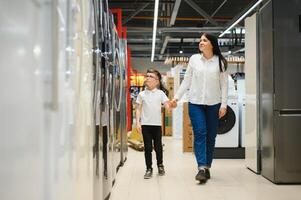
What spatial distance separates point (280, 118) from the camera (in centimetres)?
433

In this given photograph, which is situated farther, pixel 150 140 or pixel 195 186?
pixel 150 140

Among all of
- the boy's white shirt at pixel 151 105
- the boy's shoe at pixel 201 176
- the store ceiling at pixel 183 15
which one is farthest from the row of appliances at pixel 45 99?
the store ceiling at pixel 183 15

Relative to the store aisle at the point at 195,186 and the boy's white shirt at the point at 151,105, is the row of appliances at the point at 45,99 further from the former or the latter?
the boy's white shirt at the point at 151,105

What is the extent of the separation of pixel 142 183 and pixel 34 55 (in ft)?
10.7

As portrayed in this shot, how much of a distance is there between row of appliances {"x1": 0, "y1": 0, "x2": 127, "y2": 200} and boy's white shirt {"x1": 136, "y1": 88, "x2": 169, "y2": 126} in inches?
94.5

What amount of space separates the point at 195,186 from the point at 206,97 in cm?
100

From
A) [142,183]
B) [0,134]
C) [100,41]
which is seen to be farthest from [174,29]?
[0,134]

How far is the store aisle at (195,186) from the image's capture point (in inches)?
147

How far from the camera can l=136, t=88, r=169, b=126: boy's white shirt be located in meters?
4.77

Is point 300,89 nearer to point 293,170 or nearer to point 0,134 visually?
point 293,170

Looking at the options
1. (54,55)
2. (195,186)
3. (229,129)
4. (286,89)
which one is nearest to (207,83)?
(286,89)

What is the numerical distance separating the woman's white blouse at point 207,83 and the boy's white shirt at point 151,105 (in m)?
0.43

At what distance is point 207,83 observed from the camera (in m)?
4.55

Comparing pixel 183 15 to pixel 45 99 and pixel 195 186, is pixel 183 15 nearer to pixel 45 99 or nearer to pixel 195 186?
pixel 195 186
